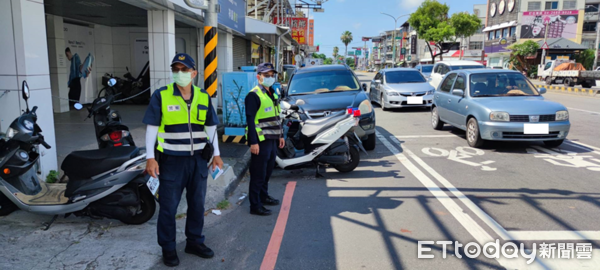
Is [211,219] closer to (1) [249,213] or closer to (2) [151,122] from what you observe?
(1) [249,213]

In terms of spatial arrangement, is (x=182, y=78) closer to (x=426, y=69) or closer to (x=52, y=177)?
(x=52, y=177)

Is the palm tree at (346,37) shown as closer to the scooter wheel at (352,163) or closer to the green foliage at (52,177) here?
the scooter wheel at (352,163)

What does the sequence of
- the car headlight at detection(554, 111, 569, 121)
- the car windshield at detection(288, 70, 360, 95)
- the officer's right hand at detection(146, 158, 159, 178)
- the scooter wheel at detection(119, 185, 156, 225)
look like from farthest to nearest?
the car windshield at detection(288, 70, 360, 95) < the car headlight at detection(554, 111, 569, 121) < the scooter wheel at detection(119, 185, 156, 225) < the officer's right hand at detection(146, 158, 159, 178)

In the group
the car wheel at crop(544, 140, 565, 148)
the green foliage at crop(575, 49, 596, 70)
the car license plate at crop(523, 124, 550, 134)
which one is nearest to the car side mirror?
the car license plate at crop(523, 124, 550, 134)

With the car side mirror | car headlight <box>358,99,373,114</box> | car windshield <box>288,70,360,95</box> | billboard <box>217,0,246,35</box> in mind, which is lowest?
car headlight <box>358,99,373,114</box>

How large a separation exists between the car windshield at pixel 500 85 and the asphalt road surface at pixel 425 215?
1355mm

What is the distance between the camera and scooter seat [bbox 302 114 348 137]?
258 inches

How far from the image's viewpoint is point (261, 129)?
4930 mm

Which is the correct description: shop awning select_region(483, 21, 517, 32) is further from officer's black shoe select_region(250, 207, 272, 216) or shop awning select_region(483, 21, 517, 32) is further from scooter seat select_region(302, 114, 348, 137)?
officer's black shoe select_region(250, 207, 272, 216)

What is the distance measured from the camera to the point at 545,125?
7590mm

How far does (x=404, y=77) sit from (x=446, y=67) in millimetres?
3801

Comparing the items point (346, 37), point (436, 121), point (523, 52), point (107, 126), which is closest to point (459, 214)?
point (107, 126)

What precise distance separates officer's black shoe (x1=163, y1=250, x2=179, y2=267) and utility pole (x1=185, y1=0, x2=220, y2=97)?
3857mm

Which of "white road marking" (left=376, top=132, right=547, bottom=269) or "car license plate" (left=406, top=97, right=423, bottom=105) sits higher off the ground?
"car license plate" (left=406, top=97, right=423, bottom=105)
